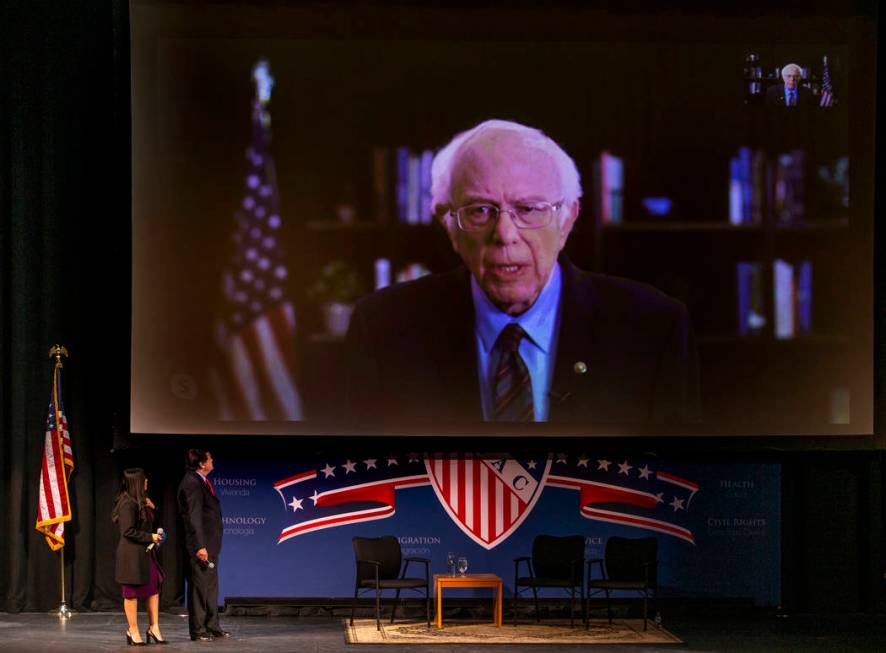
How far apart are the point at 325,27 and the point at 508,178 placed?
1587 millimetres

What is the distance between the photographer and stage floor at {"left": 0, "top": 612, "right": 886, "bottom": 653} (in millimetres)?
8453

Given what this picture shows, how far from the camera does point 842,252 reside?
31.3ft

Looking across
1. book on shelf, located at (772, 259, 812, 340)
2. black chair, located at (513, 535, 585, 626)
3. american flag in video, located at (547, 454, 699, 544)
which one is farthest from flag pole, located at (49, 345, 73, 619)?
book on shelf, located at (772, 259, 812, 340)

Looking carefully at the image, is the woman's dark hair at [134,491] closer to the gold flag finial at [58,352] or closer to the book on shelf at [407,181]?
the gold flag finial at [58,352]

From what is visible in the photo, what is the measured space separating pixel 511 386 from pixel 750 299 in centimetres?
172

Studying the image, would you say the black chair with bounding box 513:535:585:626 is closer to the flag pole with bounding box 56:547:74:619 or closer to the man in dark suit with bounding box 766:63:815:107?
the flag pole with bounding box 56:547:74:619

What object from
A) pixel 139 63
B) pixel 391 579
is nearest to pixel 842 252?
A: pixel 391 579

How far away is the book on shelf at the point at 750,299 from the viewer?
943 centimetres

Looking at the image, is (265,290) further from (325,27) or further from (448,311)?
(325,27)

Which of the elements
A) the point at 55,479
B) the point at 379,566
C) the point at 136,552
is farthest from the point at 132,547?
the point at 379,566

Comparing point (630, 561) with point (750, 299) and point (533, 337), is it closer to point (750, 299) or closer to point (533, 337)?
point (533, 337)

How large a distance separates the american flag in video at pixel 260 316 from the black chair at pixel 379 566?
0.99m

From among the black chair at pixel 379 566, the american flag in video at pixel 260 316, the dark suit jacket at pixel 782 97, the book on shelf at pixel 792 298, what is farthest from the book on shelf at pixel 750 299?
the american flag in video at pixel 260 316

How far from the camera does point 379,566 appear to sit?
930 cm
